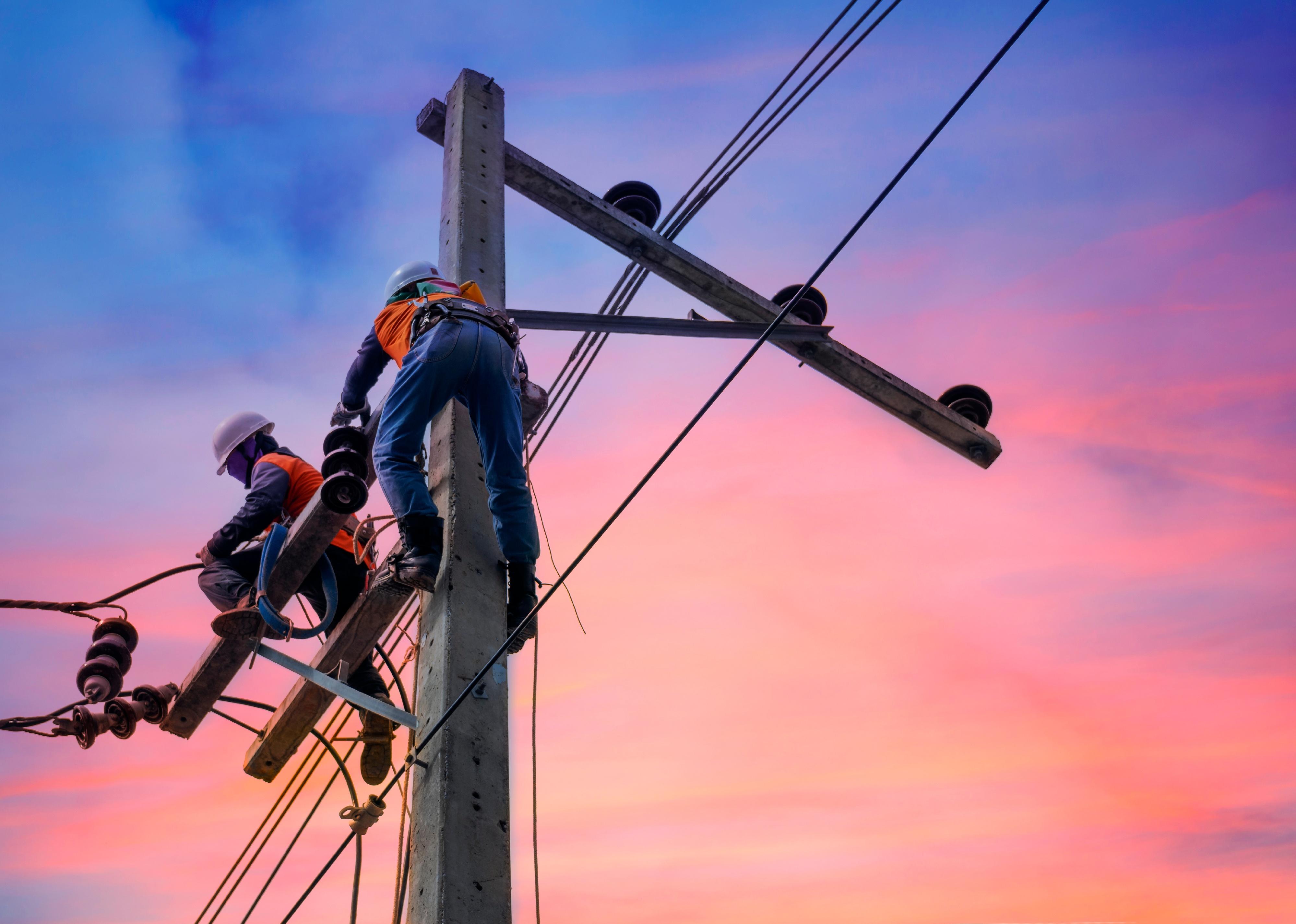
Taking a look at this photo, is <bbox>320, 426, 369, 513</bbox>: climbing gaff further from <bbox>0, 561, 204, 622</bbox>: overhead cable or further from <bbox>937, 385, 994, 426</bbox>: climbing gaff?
<bbox>937, 385, 994, 426</bbox>: climbing gaff

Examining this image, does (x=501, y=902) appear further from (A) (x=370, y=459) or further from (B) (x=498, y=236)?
(B) (x=498, y=236)

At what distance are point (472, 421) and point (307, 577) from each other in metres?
1.03

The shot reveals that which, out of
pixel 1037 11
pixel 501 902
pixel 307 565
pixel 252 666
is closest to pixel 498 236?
pixel 307 565

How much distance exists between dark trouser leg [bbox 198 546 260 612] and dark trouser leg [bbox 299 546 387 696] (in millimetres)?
228

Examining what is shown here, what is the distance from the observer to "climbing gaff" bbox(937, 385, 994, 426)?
20.4ft

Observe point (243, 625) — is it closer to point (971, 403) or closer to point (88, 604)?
point (88, 604)

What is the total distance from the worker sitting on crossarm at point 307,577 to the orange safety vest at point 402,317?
34.3 inches

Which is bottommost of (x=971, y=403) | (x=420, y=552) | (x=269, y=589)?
(x=420, y=552)

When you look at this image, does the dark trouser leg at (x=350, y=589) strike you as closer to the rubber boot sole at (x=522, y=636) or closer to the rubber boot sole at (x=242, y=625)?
the rubber boot sole at (x=242, y=625)

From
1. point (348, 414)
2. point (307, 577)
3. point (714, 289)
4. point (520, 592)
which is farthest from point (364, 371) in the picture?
point (714, 289)

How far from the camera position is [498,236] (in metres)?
4.48

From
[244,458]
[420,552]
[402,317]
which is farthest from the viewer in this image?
[244,458]

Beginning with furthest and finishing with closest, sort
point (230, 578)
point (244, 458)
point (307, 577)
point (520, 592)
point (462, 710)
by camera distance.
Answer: point (244, 458) → point (230, 578) → point (307, 577) → point (520, 592) → point (462, 710)

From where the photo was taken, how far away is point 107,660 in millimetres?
4418
